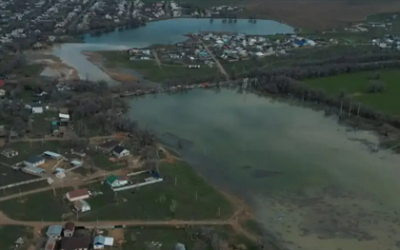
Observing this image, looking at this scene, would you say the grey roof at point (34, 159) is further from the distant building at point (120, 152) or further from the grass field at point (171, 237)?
the grass field at point (171, 237)

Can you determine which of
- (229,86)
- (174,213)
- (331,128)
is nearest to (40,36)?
(229,86)

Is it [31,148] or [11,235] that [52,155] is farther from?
[11,235]

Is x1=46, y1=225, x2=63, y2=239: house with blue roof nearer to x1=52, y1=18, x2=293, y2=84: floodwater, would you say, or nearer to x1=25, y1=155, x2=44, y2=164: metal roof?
x1=25, y1=155, x2=44, y2=164: metal roof

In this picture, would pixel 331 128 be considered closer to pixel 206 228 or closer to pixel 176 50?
pixel 206 228

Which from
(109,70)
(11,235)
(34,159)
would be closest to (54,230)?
(11,235)

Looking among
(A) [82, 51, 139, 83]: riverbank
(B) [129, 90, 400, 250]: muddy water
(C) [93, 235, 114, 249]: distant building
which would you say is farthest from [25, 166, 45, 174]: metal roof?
(A) [82, 51, 139, 83]: riverbank

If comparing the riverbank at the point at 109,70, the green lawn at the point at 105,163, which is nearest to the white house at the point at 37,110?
the green lawn at the point at 105,163

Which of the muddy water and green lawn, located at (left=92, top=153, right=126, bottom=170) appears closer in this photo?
the muddy water
